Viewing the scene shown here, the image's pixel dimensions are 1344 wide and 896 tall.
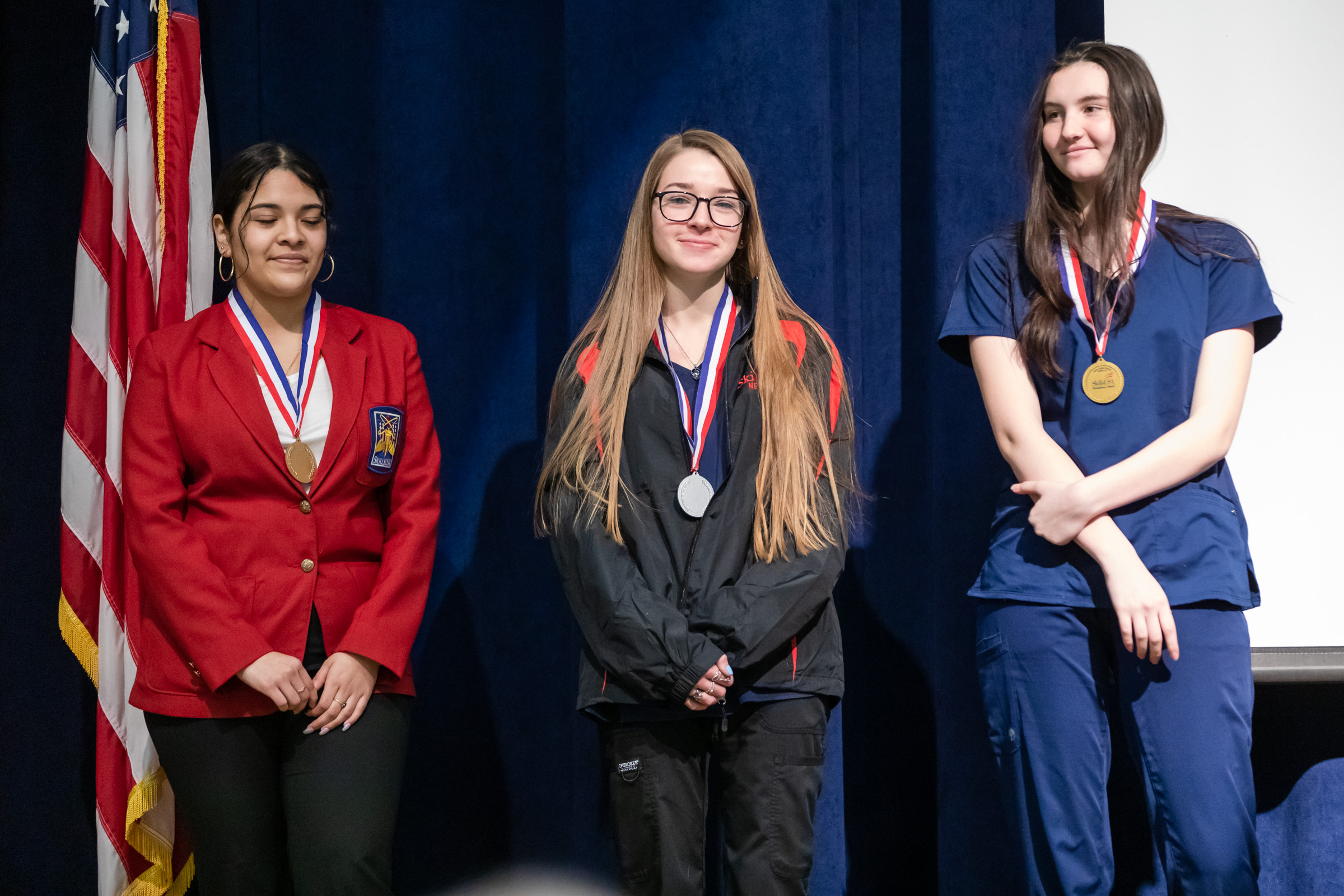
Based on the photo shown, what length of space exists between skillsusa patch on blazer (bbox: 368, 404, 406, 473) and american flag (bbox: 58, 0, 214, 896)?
78 cm

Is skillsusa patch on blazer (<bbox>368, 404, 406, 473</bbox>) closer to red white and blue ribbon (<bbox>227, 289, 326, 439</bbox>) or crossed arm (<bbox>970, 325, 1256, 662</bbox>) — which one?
red white and blue ribbon (<bbox>227, 289, 326, 439</bbox>)

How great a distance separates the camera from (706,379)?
6.50ft

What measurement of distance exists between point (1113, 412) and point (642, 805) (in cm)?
111

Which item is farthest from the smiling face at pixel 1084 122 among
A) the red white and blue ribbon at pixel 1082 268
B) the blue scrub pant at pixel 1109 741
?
the blue scrub pant at pixel 1109 741

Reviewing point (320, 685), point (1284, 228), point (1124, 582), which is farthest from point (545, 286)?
point (1284, 228)

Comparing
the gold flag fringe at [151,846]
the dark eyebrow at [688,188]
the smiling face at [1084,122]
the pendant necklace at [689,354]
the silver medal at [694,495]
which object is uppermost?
the smiling face at [1084,122]

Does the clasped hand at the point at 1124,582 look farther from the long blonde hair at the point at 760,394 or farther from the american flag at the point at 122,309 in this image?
the american flag at the point at 122,309

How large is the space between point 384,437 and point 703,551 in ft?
2.19

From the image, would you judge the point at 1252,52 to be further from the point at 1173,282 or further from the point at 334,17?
the point at 334,17

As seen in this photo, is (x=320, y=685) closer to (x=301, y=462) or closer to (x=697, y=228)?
(x=301, y=462)

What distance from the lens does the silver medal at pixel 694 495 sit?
1875mm

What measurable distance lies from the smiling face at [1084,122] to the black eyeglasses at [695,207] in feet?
2.04

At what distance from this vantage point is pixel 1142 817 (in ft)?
8.27

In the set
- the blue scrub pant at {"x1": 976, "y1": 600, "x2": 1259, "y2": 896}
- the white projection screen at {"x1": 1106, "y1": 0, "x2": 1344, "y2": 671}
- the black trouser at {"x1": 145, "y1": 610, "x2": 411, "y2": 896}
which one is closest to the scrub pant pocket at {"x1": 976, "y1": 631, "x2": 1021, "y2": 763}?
the blue scrub pant at {"x1": 976, "y1": 600, "x2": 1259, "y2": 896}
